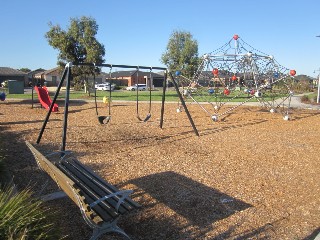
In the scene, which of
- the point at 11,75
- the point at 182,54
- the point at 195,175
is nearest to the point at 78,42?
the point at 182,54

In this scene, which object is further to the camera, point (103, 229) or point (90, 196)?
point (90, 196)

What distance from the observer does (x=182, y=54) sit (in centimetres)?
3753

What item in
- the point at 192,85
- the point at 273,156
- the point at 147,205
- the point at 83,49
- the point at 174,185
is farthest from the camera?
the point at 83,49

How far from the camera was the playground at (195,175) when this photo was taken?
377 centimetres

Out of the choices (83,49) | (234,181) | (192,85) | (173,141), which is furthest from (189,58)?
(234,181)

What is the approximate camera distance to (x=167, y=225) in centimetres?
377

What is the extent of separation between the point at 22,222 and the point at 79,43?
24.9 meters

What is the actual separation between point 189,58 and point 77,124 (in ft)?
94.2

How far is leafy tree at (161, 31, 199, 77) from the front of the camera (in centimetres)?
3731

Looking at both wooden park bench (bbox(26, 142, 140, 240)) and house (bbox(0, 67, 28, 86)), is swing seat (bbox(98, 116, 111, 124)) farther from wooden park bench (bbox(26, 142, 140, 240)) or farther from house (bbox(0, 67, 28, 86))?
house (bbox(0, 67, 28, 86))

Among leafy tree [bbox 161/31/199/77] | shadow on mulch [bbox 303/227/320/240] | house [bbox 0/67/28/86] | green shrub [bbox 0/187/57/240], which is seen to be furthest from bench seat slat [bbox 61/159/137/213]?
house [bbox 0/67/28/86]

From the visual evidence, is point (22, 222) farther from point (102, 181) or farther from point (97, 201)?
point (102, 181)

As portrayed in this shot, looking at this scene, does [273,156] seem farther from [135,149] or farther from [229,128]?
[229,128]

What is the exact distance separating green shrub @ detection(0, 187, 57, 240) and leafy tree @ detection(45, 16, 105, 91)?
75.1ft
